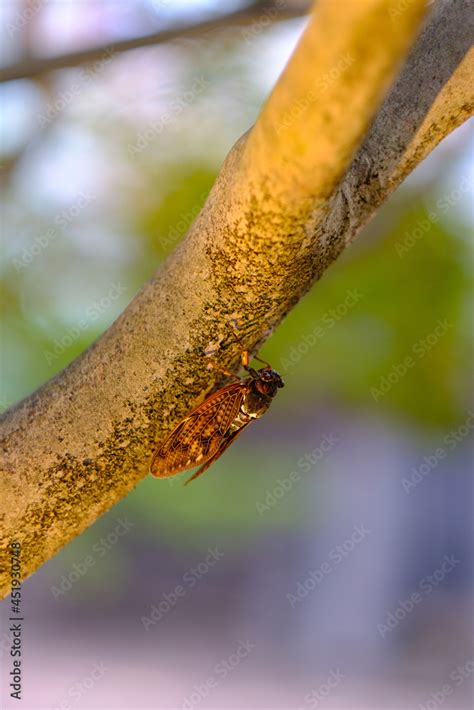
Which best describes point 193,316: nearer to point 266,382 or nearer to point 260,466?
point 266,382

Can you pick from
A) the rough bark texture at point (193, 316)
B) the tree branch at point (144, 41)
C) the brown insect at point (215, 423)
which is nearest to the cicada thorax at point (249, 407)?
the brown insect at point (215, 423)

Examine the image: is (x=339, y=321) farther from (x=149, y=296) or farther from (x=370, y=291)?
(x=149, y=296)

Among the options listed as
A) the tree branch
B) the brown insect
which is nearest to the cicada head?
the brown insect

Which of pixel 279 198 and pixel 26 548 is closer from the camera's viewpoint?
pixel 279 198

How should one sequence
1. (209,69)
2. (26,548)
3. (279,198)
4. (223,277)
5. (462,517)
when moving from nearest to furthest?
(279,198), (223,277), (26,548), (209,69), (462,517)

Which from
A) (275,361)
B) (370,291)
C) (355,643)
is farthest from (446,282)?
(355,643)
